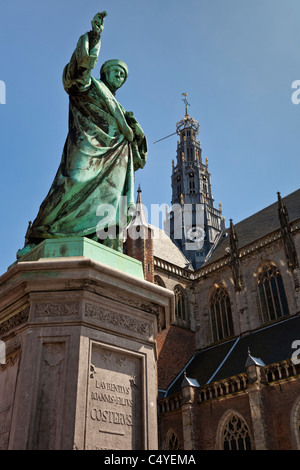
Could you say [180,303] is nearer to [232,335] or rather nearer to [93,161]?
[232,335]

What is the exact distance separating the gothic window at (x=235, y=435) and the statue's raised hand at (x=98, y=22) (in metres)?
18.1

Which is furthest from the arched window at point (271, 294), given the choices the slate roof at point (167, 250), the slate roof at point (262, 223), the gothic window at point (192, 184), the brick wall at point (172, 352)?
the gothic window at point (192, 184)

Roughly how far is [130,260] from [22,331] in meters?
1.17

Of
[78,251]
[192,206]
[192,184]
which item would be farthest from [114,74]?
[192,184]

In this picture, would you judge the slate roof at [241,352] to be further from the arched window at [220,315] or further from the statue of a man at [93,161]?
the statue of a man at [93,161]

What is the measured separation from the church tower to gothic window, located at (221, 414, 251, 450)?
17031mm

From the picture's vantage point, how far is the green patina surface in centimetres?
378

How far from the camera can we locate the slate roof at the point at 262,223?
94.4 feet

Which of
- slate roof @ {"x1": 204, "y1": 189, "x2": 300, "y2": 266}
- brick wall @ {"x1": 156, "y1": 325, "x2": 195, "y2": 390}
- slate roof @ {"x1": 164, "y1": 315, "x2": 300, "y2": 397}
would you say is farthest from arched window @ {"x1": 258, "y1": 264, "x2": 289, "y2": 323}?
brick wall @ {"x1": 156, "y1": 325, "x2": 195, "y2": 390}

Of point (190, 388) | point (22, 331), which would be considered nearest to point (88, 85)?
point (22, 331)

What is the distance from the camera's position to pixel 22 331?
11.4ft

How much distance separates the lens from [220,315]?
28000 mm

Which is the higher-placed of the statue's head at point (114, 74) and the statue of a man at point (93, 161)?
the statue's head at point (114, 74)
